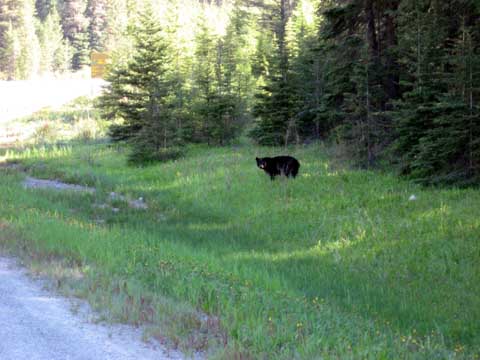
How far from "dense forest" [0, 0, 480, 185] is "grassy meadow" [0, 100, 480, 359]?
4.46ft

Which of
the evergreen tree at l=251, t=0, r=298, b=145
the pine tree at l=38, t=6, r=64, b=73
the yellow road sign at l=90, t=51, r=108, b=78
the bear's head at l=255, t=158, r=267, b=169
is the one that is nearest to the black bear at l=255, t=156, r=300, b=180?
the bear's head at l=255, t=158, r=267, b=169

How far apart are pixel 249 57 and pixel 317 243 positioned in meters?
30.0

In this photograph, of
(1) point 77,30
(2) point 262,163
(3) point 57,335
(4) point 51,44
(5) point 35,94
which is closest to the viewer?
(3) point 57,335

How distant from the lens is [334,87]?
67.7ft

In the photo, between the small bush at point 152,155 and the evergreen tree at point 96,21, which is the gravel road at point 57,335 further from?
the evergreen tree at point 96,21

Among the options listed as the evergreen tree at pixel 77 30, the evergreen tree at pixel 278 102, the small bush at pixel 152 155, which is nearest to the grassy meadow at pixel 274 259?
the small bush at pixel 152 155

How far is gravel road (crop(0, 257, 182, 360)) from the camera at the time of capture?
519 centimetres

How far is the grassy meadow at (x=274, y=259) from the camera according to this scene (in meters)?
5.96

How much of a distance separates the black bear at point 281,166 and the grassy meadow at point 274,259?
0.34 meters

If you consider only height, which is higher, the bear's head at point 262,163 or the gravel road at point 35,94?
the gravel road at point 35,94

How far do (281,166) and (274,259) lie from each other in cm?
675

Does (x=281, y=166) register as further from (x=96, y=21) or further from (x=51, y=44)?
(x=96, y=21)

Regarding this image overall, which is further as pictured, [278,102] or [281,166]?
[278,102]

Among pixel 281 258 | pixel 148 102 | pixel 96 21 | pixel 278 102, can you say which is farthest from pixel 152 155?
pixel 96 21
